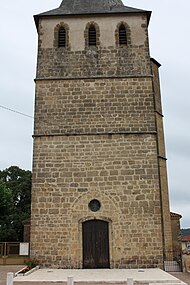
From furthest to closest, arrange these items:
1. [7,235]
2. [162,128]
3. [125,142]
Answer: [7,235] → [162,128] → [125,142]

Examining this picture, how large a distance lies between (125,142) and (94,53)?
443cm

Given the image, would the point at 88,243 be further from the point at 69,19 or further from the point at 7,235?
the point at 7,235

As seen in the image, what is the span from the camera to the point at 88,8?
16922 millimetres

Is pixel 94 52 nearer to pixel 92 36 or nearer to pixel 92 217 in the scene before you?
pixel 92 36

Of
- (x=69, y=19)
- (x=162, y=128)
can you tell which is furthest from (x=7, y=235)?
(x=69, y=19)

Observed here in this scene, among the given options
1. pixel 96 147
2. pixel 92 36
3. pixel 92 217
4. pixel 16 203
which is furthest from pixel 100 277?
pixel 16 203

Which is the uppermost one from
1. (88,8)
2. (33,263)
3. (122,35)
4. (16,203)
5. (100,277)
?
(88,8)

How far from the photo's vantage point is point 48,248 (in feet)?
43.5

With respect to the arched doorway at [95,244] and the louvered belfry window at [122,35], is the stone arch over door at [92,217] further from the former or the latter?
the louvered belfry window at [122,35]

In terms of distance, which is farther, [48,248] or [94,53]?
[94,53]

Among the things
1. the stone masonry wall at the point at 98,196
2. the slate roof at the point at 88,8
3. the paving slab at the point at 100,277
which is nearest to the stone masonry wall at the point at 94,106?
the stone masonry wall at the point at 98,196

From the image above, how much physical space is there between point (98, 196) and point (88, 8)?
30.5ft

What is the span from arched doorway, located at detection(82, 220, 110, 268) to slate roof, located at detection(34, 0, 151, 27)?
9736mm

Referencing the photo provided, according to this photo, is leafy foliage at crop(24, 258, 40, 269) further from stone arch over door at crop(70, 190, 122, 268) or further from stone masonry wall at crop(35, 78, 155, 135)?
stone masonry wall at crop(35, 78, 155, 135)
